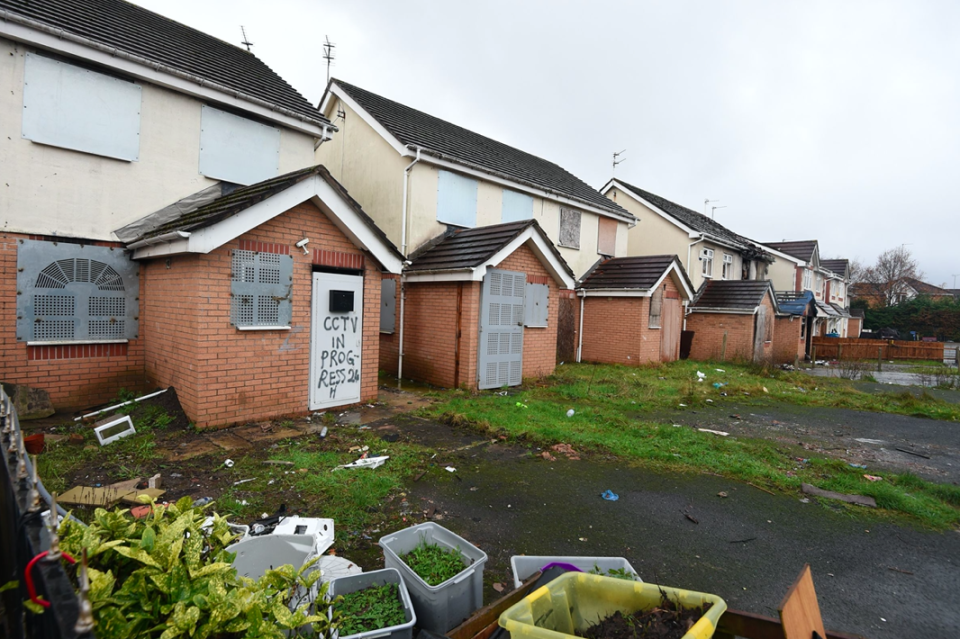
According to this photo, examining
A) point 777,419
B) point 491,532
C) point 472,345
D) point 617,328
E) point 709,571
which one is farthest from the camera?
point 617,328

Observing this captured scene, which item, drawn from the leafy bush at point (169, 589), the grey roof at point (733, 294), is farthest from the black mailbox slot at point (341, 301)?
the grey roof at point (733, 294)

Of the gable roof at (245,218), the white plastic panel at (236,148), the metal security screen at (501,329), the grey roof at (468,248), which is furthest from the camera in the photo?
the metal security screen at (501,329)

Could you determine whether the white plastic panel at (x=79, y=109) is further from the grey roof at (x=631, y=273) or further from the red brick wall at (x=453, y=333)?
the grey roof at (x=631, y=273)

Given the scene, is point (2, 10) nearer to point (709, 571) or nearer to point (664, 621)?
point (664, 621)

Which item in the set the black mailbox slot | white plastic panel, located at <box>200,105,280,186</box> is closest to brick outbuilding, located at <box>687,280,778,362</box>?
the black mailbox slot

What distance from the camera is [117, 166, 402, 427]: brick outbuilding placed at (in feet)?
22.0

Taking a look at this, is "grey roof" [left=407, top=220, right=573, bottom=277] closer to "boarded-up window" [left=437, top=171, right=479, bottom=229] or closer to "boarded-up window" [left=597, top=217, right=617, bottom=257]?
"boarded-up window" [left=437, top=171, right=479, bottom=229]

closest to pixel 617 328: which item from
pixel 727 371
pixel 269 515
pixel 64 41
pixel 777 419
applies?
pixel 727 371

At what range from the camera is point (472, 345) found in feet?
34.5

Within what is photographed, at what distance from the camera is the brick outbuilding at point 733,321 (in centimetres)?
1950

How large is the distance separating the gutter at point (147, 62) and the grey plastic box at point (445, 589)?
30.1 ft

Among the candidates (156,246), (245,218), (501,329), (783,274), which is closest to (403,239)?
(501,329)

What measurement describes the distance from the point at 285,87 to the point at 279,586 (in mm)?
12316

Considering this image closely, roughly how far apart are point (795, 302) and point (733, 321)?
698cm
